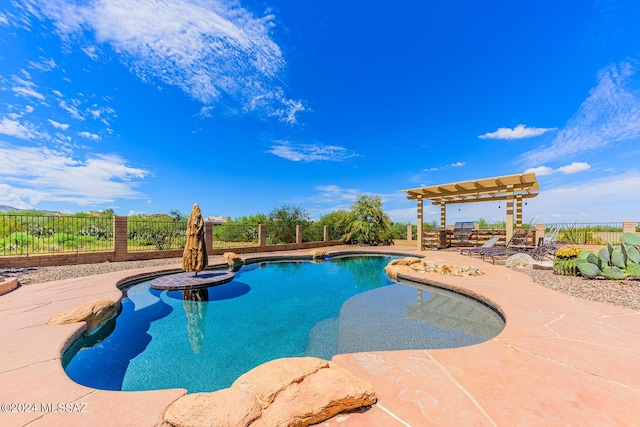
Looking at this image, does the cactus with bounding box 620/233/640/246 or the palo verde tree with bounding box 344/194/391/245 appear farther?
the palo verde tree with bounding box 344/194/391/245

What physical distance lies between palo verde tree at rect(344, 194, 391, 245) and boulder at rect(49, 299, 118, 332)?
582 inches

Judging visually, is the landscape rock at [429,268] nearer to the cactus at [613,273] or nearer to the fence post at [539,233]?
the cactus at [613,273]

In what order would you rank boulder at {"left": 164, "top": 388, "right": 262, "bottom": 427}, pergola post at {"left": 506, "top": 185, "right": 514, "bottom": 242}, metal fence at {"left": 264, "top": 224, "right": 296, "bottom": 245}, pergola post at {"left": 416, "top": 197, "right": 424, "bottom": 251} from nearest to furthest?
boulder at {"left": 164, "top": 388, "right": 262, "bottom": 427} < pergola post at {"left": 506, "top": 185, "right": 514, "bottom": 242} < pergola post at {"left": 416, "top": 197, "right": 424, "bottom": 251} < metal fence at {"left": 264, "top": 224, "right": 296, "bottom": 245}

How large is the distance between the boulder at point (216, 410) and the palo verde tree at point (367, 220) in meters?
16.3

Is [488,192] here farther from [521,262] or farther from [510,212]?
[521,262]

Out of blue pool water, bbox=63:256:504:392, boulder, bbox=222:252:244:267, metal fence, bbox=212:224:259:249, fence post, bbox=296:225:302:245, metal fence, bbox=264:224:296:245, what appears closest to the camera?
blue pool water, bbox=63:256:504:392

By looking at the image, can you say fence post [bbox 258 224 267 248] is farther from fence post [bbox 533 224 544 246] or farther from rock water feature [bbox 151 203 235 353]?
fence post [bbox 533 224 544 246]

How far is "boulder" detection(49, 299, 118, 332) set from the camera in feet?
11.5

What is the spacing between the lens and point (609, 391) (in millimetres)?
1940

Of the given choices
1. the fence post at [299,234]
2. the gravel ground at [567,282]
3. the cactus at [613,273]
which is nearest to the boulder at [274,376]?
the gravel ground at [567,282]

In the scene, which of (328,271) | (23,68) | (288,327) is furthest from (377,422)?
(23,68)

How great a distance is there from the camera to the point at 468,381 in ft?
6.84

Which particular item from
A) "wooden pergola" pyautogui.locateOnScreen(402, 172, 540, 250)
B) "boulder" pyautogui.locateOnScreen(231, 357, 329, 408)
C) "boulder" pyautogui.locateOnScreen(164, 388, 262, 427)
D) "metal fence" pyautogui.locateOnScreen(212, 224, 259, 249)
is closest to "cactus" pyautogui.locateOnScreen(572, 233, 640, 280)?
"wooden pergola" pyautogui.locateOnScreen(402, 172, 540, 250)

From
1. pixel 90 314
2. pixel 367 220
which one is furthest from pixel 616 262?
pixel 367 220
